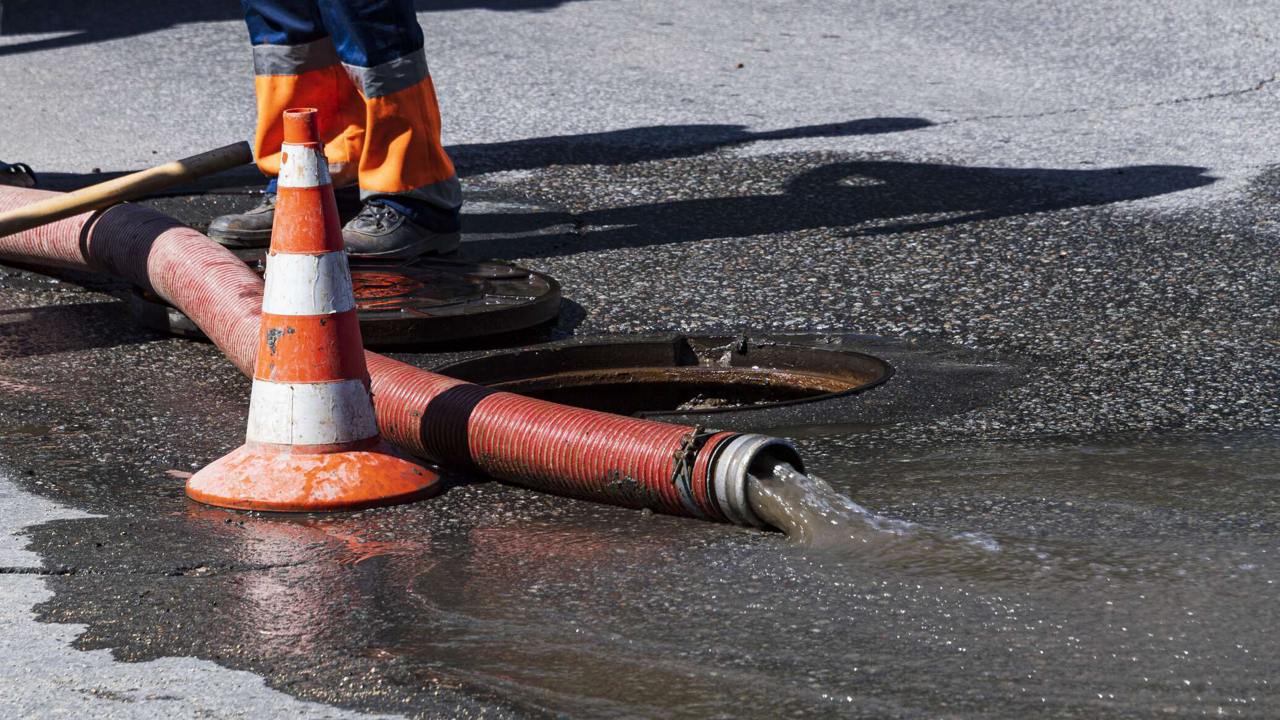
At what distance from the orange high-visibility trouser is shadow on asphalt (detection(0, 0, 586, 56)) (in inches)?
183

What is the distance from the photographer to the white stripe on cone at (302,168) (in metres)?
3.24

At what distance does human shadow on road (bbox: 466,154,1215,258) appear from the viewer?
5535mm

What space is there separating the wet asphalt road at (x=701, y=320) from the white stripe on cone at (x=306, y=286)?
426 mm

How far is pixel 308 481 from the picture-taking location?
3.16 m

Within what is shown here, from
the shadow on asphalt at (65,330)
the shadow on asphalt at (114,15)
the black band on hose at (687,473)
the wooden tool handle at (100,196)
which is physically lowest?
the shadow on asphalt at (65,330)

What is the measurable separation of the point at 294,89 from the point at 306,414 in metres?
2.24

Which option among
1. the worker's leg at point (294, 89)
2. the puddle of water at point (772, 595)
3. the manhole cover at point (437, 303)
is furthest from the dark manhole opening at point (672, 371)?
the worker's leg at point (294, 89)

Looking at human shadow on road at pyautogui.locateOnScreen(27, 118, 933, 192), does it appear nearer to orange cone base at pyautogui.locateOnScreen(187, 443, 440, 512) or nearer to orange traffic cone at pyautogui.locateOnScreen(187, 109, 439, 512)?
orange traffic cone at pyautogui.locateOnScreen(187, 109, 439, 512)

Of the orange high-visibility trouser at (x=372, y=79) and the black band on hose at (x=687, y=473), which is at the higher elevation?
the orange high-visibility trouser at (x=372, y=79)

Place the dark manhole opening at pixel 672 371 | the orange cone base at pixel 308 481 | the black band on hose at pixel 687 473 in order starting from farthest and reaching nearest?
the dark manhole opening at pixel 672 371
the orange cone base at pixel 308 481
the black band on hose at pixel 687 473

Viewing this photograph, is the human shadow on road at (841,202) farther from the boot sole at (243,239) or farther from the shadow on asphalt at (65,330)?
the shadow on asphalt at (65,330)

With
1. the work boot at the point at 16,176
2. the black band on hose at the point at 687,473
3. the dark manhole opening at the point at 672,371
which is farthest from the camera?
the work boot at the point at 16,176

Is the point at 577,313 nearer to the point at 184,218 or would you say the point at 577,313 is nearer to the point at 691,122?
the point at 184,218

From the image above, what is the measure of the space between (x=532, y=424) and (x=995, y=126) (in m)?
4.59
